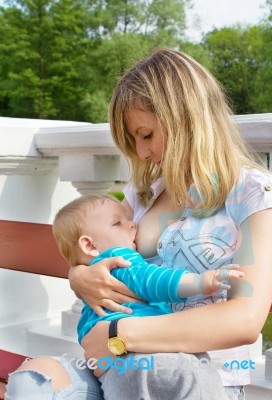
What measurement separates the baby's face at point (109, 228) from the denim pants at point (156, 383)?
15.7 inches

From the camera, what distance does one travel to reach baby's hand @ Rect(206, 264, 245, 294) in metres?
1.57

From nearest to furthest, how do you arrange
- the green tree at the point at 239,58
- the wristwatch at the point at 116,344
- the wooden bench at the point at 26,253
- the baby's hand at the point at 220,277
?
the baby's hand at the point at 220,277
the wristwatch at the point at 116,344
the wooden bench at the point at 26,253
the green tree at the point at 239,58

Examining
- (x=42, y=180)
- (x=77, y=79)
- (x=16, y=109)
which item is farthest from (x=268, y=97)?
(x=42, y=180)

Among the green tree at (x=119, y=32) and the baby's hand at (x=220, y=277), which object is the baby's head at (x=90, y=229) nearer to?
the baby's hand at (x=220, y=277)

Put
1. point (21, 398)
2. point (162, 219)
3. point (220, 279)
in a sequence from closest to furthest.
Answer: point (220, 279)
point (21, 398)
point (162, 219)

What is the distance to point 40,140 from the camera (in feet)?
9.10

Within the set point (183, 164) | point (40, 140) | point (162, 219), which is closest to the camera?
point (183, 164)

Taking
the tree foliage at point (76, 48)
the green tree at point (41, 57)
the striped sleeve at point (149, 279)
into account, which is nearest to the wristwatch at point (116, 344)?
the striped sleeve at point (149, 279)

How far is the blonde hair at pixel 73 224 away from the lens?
1952 millimetres

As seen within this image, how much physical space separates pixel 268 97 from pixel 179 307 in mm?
36544

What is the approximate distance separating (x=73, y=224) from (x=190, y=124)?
0.46m

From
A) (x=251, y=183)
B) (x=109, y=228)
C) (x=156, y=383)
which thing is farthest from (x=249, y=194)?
(x=156, y=383)

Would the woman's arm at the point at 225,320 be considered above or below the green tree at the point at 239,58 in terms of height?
above

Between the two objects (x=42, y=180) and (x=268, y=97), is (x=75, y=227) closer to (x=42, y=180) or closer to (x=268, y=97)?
(x=42, y=180)
